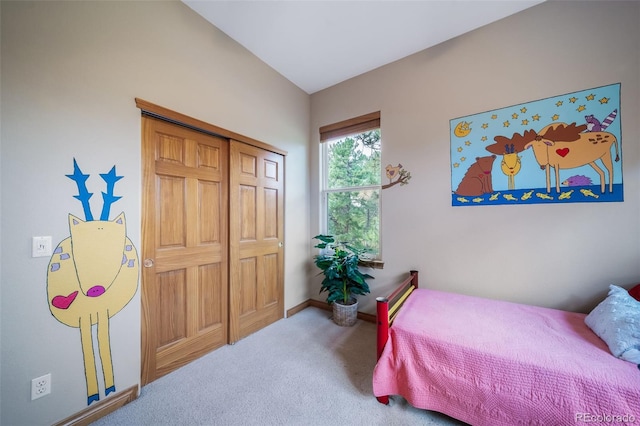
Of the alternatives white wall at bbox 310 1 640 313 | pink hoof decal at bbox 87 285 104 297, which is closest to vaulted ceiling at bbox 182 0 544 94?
white wall at bbox 310 1 640 313

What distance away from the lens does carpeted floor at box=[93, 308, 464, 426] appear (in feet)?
4.66

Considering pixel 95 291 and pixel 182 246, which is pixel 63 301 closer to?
pixel 95 291

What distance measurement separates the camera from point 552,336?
1.38 metres

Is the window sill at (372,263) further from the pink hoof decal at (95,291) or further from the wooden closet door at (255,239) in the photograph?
the pink hoof decal at (95,291)

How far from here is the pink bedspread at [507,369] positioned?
1041 millimetres

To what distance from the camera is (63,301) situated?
1319 millimetres

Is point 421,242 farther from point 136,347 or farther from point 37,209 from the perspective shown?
point 37,209

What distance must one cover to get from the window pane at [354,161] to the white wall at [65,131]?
171 centimetres

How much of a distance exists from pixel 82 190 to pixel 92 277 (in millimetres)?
543

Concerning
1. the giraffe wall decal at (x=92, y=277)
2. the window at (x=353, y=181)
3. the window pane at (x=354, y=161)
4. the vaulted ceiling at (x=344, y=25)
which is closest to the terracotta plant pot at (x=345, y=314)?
the window at (x=353, y=181)

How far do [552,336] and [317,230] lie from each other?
2.35m

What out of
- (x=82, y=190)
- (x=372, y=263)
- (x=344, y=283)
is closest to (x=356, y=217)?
(x=372, y=263)

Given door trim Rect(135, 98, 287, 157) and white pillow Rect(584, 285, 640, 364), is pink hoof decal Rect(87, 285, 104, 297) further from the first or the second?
white pillow Rect(584, 285, 640, 364)

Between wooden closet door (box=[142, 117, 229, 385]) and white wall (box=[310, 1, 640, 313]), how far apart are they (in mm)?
1738
